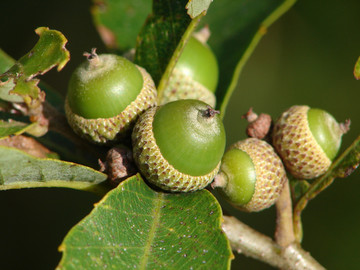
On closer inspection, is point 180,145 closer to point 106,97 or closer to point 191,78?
point 106,97

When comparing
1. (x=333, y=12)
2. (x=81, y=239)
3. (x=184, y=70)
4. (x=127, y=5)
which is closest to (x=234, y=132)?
(x=333, y=12)

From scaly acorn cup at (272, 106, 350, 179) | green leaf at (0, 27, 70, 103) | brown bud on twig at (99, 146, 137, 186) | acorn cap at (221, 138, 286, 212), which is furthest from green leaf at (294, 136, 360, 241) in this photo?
green leaf at (0, 27, 70, 103)

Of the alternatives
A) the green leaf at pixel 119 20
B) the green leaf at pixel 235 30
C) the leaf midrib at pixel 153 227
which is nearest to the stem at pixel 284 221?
the green leaf at pixel 235 30

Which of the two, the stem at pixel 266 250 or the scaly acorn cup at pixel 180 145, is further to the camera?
the stem at pixel 266 250

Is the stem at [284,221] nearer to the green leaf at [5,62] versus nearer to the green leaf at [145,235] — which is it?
the green leaf at [145,235]

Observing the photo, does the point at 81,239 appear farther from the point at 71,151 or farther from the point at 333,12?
the point at 333,12

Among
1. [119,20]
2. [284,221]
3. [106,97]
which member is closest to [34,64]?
[106,97]
